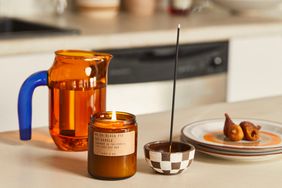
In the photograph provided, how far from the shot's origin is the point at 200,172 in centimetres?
120

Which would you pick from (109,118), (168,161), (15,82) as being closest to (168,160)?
(168,161)

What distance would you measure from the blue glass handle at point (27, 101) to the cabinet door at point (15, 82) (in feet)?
3.14

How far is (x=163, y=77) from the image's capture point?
2.79 meters

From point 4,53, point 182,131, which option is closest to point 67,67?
point 182,131

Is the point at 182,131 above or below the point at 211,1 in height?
below

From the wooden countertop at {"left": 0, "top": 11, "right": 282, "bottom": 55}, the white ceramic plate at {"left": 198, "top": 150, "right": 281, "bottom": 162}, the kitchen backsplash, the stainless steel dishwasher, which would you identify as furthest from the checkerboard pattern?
the kitchen backsplash

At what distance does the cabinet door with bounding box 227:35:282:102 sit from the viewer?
2994 mm

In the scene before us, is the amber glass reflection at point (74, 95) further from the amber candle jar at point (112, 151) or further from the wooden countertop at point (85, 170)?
the amber candle jar at point (112, 151)

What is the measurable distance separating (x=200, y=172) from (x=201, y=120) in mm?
305

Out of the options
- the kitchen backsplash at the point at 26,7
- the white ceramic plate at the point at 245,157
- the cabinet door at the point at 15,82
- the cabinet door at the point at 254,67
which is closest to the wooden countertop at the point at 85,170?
the white ceramic plate at the point at 245,157

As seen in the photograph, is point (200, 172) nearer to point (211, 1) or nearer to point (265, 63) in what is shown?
point (265, 63)

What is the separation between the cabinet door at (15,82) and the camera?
234 centimetres

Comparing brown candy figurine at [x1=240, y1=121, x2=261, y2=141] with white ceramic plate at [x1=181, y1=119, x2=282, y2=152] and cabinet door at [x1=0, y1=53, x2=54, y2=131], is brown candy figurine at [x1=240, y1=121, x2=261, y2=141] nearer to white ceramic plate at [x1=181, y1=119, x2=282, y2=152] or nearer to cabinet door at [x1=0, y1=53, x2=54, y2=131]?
white ceramic plate at [x1=181, y1=119, x2=282, y2=152]

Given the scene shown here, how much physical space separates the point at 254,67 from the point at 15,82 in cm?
117
